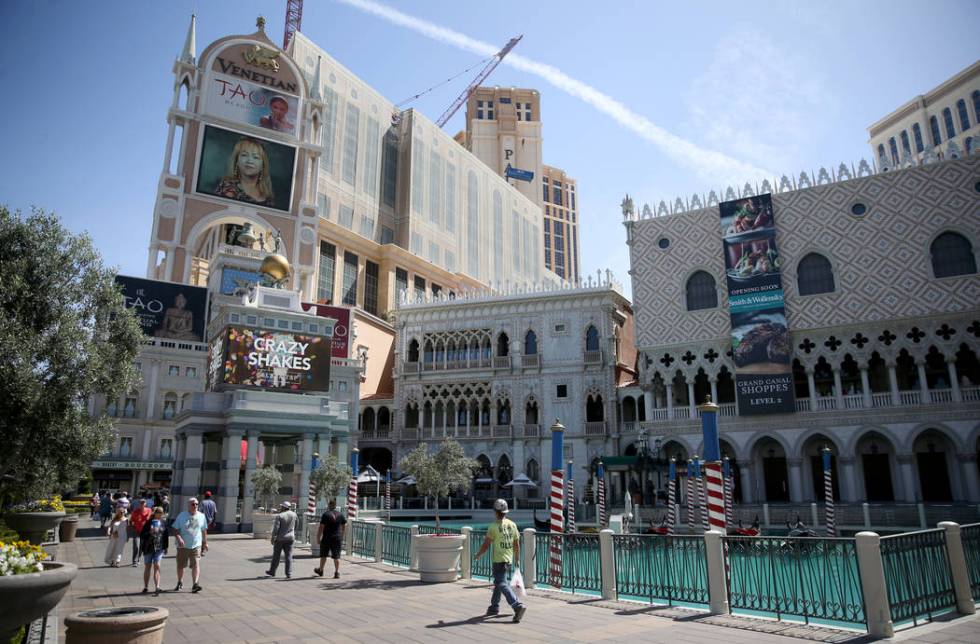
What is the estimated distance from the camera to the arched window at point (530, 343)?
1661 inches

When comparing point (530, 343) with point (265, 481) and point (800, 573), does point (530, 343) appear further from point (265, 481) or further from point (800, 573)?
point (800, 573)

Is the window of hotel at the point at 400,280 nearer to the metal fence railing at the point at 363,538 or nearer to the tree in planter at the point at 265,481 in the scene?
the tree in planter at the point at 265,481

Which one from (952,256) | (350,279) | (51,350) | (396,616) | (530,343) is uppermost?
(350,279)

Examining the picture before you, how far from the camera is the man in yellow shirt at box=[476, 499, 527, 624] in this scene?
30.2 ft

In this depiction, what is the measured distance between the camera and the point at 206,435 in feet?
91.4

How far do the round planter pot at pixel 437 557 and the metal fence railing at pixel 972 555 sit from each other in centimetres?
864

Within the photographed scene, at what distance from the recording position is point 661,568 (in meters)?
10.7

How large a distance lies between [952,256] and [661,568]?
28.4m

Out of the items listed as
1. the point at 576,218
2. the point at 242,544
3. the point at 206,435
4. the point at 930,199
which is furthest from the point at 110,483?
the point at 576,218

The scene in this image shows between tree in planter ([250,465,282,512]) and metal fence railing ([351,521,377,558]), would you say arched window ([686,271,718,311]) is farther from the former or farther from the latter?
metal fence railing ([351,521,377,558])

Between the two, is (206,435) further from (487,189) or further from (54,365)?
(487,189)

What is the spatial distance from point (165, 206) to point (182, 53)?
12.5m

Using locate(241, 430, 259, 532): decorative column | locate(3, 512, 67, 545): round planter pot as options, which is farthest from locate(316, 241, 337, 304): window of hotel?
locate(3, 512, 67, 545): round planter pot

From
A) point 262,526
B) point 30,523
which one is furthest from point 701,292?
point 30,523
